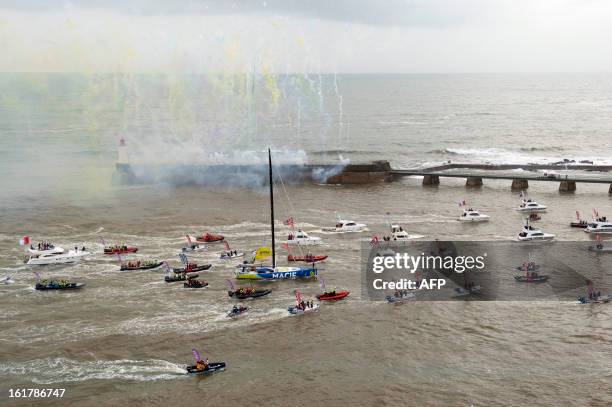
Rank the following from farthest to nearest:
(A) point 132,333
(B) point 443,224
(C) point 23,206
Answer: (C) point 23,206 < (B) point 443,224 < (A) point 132,333

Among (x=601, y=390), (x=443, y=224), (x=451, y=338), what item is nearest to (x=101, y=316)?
(x=451, y=338)

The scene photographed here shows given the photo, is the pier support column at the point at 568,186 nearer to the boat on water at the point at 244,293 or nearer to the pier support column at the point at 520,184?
the pier support column at the point at 520,184

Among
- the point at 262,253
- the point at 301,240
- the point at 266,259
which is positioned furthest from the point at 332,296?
the point at 301,240

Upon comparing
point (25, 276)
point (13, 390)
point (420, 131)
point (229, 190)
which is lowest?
point (13, 390)

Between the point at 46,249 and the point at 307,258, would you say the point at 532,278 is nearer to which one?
the point at 307,258

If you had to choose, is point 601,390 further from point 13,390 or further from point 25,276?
point 25,276

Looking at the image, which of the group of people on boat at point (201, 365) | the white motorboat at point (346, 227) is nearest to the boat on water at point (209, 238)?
the white motorboat at point (346, 227)
